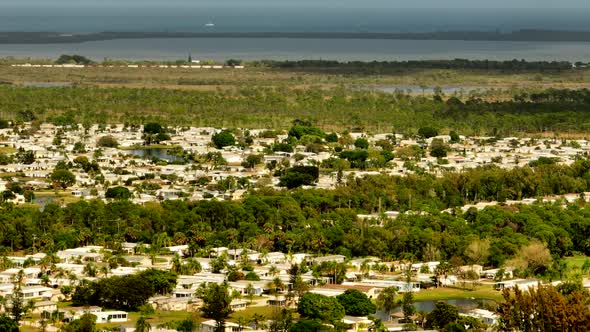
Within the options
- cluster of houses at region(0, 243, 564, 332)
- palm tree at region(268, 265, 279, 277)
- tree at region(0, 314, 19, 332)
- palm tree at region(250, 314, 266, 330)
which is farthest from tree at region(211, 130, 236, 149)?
tree at region(0, 314, 19, 332)

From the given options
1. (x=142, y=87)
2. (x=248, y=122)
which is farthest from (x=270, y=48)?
(x=248, y=122)

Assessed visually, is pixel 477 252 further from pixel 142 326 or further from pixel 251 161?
pixel 251 161

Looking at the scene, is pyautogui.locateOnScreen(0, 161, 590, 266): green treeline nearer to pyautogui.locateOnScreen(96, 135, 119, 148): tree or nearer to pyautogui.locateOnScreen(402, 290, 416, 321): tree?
pyautogui.locateOnScreen(402, 290, 416, 321): tree

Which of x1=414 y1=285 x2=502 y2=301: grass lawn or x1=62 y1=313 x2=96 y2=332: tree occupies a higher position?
x1=62 y1=313 x2=96 y2=332: tree

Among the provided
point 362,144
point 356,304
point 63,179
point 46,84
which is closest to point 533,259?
point 356,304

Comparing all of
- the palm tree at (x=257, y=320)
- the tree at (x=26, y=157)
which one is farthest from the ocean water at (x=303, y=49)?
the palm tree at (x=257, y=320)
